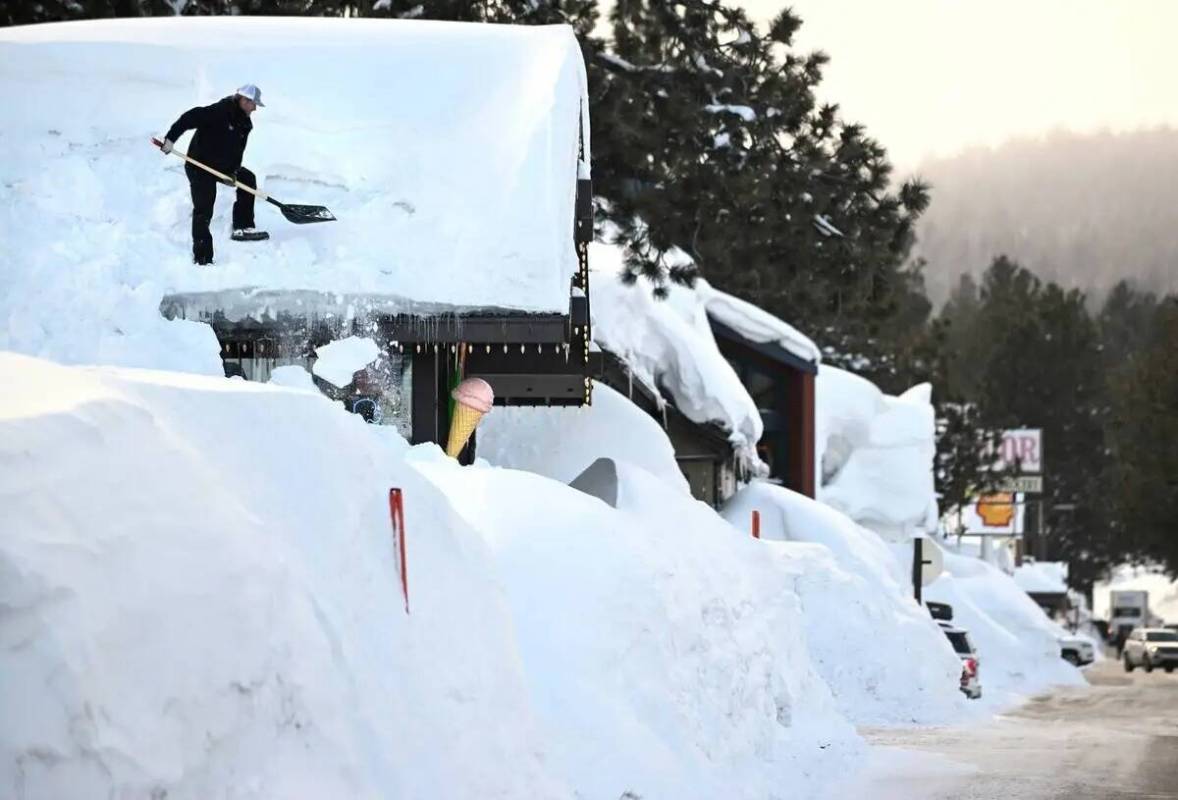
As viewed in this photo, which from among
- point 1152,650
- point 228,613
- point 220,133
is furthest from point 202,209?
point 1152,650

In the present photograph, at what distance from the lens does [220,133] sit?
19016 millimetres

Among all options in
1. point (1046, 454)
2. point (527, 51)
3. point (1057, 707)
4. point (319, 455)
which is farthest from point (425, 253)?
point (1046, 454)

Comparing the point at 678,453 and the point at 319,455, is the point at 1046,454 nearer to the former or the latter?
the point at 678,453

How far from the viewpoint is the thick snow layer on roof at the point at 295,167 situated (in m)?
19.1

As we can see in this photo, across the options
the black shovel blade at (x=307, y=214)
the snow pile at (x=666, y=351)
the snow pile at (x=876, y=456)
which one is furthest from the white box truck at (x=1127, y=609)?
the black shovel blade at (x=307, y=214)

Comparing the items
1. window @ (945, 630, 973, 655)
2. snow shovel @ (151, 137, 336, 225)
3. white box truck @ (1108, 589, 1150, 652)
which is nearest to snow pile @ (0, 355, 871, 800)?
snow shovel @ (151, 137, 336, 225)

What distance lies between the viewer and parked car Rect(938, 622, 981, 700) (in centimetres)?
2945

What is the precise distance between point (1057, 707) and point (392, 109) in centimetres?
1553

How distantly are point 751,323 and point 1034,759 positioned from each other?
25626 millimetres

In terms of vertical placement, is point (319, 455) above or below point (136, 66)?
below

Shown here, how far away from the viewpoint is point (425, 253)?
19562 millimetres

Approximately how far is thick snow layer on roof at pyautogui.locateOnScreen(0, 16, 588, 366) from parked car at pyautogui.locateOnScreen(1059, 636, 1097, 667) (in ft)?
122

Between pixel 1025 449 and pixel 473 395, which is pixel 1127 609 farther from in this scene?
pixel 473 395

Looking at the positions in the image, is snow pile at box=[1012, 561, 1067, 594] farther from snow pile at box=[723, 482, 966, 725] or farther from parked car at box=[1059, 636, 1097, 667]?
snow pile at box=[723, 482, 966, 725]
